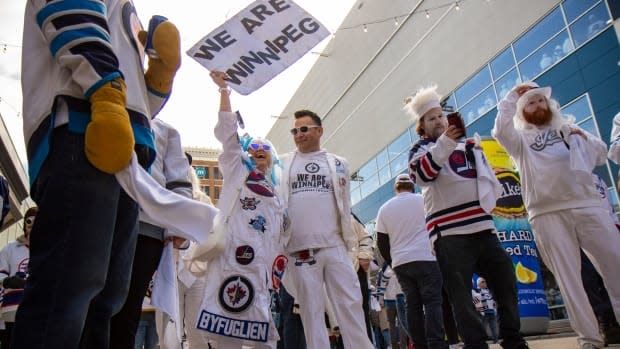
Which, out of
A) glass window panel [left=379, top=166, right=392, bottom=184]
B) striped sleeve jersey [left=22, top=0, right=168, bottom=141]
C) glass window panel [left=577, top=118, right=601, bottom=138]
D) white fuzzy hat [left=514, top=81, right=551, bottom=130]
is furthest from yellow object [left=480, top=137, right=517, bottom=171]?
glass window panel [left=379, top=166, right=392, bottom=184]

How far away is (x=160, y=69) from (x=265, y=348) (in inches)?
86.5

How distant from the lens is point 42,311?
4.37 feet

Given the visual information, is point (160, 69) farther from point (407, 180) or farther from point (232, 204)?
point (407, 180)

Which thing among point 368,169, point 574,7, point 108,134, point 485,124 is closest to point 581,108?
point 574,7

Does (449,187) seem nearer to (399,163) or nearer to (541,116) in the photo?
(541,116)

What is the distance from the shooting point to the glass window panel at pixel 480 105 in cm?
1889

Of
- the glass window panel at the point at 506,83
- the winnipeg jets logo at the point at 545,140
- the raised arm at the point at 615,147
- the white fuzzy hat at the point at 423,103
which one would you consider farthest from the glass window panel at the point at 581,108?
the white fuzzy hat at the point at 423,103

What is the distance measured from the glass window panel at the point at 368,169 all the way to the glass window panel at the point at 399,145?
2.60m

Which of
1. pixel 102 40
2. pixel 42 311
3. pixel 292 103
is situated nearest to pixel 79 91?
pixel 102 40

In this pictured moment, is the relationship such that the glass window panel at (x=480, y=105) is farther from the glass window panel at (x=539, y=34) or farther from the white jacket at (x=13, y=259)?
the white jacket at (x=13, y=259)

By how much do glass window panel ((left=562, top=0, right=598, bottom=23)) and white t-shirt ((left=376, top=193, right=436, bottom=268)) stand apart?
12.9 m

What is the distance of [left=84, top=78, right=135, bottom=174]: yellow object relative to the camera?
1442 millimetres

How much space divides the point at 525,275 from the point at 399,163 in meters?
20.4

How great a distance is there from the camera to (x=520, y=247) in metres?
6.20
